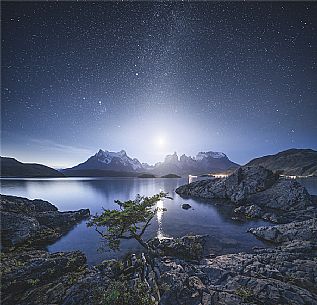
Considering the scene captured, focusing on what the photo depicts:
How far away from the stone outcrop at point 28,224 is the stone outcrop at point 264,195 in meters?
51.2

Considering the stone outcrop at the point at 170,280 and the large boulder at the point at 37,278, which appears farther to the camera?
the large boulder at the point at 37,278

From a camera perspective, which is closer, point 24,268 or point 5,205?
point 24,268

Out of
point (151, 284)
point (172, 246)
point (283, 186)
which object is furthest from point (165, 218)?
point (283, 186)

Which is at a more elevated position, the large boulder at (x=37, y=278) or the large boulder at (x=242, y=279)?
the large boulder at (x=242, y=279)

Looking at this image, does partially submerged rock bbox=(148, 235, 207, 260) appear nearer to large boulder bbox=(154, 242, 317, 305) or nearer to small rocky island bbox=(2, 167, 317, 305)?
small rocky island bbox=(2, 167, 317, 305)

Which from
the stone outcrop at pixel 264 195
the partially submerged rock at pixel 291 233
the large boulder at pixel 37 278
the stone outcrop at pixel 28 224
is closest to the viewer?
the large boulder at pixel 37 278

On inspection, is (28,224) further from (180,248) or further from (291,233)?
(291,233)

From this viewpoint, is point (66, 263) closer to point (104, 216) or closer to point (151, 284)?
point (104, 216)

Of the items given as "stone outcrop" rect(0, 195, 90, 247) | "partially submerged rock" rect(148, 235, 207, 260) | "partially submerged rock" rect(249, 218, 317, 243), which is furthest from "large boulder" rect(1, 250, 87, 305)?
"partially submerged rock" rect(249, 218, 317, 243)

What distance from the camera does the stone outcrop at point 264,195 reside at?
4859 centimetres

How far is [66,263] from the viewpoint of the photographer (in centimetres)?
2194

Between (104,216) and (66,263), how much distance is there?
7632 millimetres

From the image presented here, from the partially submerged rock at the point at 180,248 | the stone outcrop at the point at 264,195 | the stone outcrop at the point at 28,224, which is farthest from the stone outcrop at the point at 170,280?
the stone outcrop at the point at 264,195

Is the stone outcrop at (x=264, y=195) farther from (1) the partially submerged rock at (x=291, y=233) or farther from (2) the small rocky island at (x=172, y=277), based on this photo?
(2) the small rocky island at (x=172, y=277)
